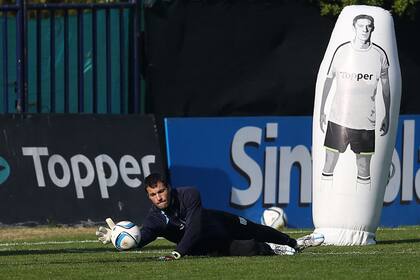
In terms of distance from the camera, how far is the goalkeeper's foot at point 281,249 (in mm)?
13820

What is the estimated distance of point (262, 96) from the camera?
21453mm

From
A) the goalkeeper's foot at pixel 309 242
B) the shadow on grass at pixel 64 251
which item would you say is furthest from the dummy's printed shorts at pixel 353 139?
the shadow on grass at pixel 64 251

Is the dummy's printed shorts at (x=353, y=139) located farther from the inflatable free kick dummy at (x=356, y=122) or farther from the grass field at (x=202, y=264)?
the grass field at (x=202, y=264)

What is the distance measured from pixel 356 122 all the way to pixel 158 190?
3309 millimetres

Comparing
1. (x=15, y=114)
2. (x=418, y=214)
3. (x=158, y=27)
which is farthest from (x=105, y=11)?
(x=418, y=214)

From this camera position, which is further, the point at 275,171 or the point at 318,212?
the point at 275,171

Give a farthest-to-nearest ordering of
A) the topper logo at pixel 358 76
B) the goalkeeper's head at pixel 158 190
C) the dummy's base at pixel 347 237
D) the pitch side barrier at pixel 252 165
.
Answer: the pitch side barrier at pixel 252 165 < the dummy's base at pixel 347 237 < the topper logo at pixel 358 76 < the goalkeeper's head at pixel 158 190

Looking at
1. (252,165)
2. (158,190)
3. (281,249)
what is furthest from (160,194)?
(252,165)

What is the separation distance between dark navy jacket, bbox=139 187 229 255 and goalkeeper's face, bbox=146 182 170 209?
0.40 ft

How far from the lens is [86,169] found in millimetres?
19219

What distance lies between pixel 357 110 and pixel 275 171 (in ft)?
15.5

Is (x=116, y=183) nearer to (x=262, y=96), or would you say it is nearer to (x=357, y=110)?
(x=262, y=96)

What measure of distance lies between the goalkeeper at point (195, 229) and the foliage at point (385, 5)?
8026mm

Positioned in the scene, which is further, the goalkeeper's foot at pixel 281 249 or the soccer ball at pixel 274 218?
the soccer ball at pixel 274 218
